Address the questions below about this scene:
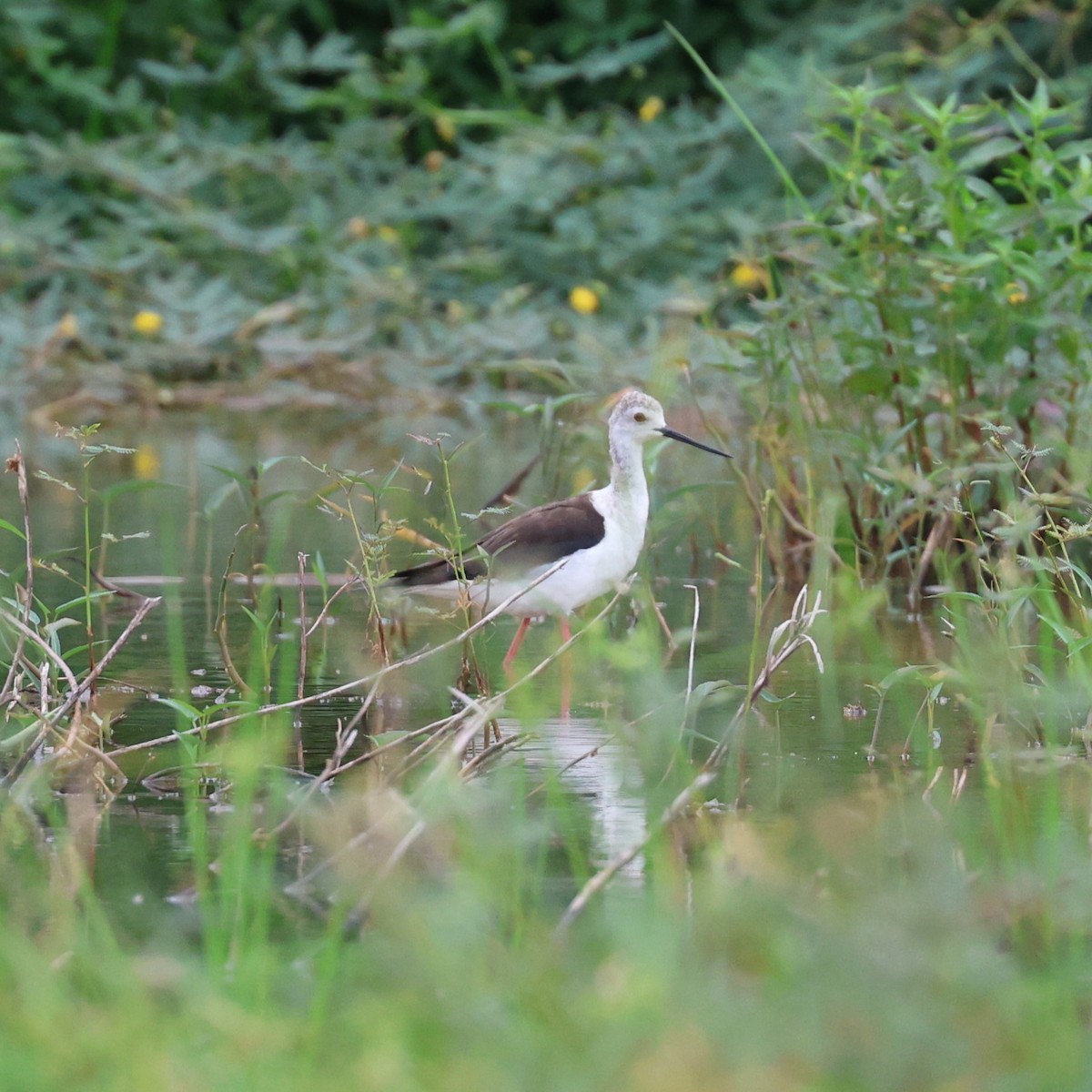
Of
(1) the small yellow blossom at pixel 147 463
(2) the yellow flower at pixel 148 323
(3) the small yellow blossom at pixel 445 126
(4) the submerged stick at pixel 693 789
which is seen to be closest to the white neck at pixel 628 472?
(4) the submerged stick at pixel 693 789

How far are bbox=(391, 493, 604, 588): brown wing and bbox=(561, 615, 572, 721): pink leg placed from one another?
14cm

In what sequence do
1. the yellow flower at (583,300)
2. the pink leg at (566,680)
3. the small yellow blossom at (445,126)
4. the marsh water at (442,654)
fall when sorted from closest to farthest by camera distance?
the marsh water at (442,654) < the pink leg at (566,680) < the yellow flower at (583,300) < the small yellow blossom at (445,126)

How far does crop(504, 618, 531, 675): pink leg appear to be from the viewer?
396cm

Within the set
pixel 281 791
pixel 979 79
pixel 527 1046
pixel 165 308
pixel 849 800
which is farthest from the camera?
pixel 979 79

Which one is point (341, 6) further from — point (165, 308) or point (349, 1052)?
point (349, 1052)

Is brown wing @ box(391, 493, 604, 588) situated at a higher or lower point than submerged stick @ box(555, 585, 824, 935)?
lower

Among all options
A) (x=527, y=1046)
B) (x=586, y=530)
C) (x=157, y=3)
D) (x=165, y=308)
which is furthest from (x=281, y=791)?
(x=157, y=3)

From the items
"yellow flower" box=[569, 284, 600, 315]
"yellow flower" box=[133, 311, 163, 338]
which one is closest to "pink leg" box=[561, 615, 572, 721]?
"yellow flower" box=[569, 284, 600, 315]

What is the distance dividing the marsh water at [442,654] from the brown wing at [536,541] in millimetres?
118

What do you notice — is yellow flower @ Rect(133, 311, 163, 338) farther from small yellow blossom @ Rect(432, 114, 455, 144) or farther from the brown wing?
the brown wing

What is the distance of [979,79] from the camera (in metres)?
10.2

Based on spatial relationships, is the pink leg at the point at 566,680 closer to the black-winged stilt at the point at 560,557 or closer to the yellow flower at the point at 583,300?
the black-winged stilt at the point at 560,557

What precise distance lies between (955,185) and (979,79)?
21.8 ft

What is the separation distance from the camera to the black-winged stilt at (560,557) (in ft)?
13.0
